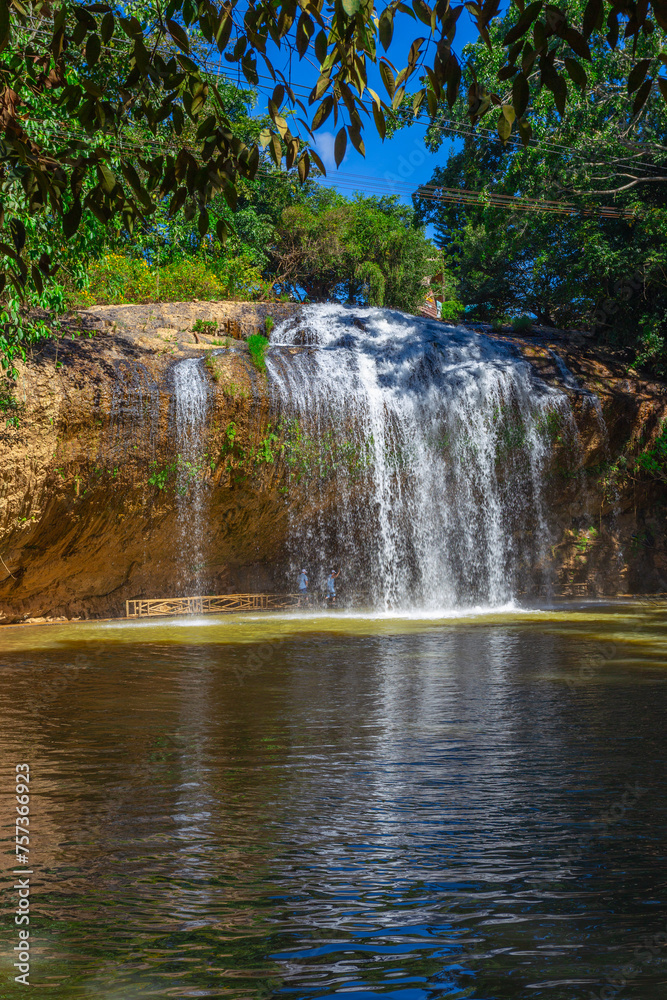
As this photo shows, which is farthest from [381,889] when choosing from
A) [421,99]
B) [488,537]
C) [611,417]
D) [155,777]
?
[611,417]

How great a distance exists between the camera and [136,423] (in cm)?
1662

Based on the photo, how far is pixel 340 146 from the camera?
3234 mm

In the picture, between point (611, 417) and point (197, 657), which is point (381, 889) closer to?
point (197, 657)

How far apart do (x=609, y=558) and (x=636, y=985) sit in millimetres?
20628

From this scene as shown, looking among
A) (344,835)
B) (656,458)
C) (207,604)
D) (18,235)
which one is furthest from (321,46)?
(656,458)

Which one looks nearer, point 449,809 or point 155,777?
point 449,809

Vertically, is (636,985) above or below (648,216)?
below

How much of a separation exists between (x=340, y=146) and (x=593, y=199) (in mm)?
22390

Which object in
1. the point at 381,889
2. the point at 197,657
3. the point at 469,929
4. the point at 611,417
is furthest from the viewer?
the point at 611,417

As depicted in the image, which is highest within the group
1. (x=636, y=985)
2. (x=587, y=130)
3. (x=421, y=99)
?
(x=587, y=130)

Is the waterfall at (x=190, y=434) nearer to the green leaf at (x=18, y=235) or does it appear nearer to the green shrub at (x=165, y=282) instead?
the green shrub at (x=165, y=282)

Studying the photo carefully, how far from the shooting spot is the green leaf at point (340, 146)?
3.19 m

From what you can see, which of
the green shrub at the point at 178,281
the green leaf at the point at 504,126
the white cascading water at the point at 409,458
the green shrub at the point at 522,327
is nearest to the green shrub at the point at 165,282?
the green shrub at the point at 178,281

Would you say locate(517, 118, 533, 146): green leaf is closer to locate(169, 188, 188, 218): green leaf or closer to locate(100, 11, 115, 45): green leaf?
locate(169, 188, 188, 218): green leaf
